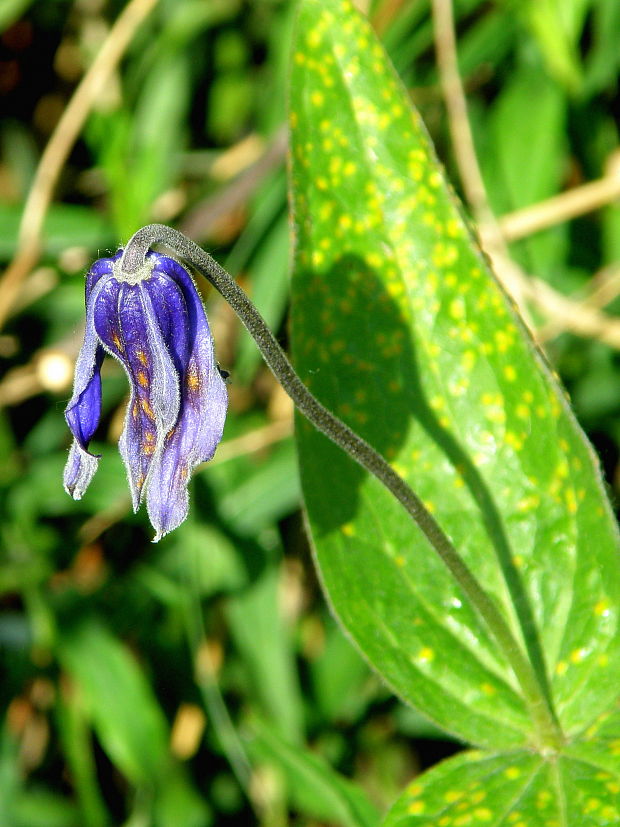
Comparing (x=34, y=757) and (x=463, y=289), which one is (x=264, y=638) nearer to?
(x=34, y=757)

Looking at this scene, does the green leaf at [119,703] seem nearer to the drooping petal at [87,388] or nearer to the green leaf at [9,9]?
the drooping petal at [87,388]

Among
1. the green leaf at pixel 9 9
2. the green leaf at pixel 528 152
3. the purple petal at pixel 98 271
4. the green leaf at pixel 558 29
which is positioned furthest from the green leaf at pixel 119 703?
the green leaf at pixel 558 29

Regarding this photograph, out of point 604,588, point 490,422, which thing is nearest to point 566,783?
point 604,588

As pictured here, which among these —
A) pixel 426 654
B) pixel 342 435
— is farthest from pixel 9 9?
pixel 426 654

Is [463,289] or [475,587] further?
[463,289]

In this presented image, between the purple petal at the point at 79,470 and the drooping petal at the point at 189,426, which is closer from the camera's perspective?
the drooping petal at the point at 189,426

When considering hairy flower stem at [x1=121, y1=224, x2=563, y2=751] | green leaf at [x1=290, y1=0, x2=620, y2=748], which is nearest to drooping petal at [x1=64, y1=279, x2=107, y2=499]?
hairy flower stem at [x1=121, y1=224, x2=563, y2=751]
